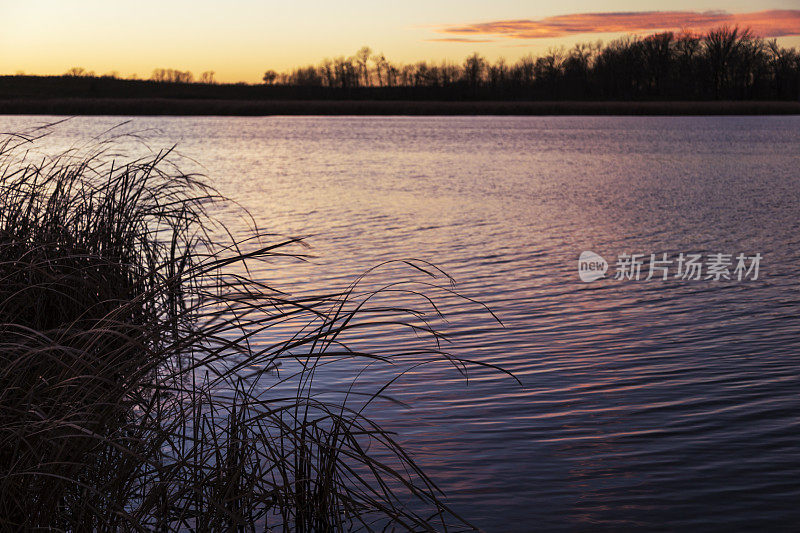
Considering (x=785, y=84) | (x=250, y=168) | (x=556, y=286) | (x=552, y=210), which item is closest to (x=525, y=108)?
(x=785, y=84)

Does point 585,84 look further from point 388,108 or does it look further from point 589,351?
point 589,351

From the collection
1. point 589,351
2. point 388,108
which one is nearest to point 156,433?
point 589,351

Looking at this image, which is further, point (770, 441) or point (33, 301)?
point (33, 301)

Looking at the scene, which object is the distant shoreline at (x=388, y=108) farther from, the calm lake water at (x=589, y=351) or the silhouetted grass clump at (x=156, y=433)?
the silhouetted grass clump at (x=156, y=433)

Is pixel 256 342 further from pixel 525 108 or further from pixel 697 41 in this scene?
pixel 697 41

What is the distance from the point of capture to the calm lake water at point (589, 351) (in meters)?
4.99

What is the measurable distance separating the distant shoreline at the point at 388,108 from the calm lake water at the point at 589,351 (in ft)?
193

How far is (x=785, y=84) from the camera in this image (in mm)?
105250

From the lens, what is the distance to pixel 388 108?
84.1 metres

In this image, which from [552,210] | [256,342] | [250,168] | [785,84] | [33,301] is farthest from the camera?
[785,84]

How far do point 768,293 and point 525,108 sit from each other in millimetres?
71975

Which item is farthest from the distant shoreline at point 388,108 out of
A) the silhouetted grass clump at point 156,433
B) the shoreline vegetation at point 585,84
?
the silhouetted grass clump at point 156,433

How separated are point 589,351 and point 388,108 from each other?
256 ft

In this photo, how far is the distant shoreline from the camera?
7994cm
